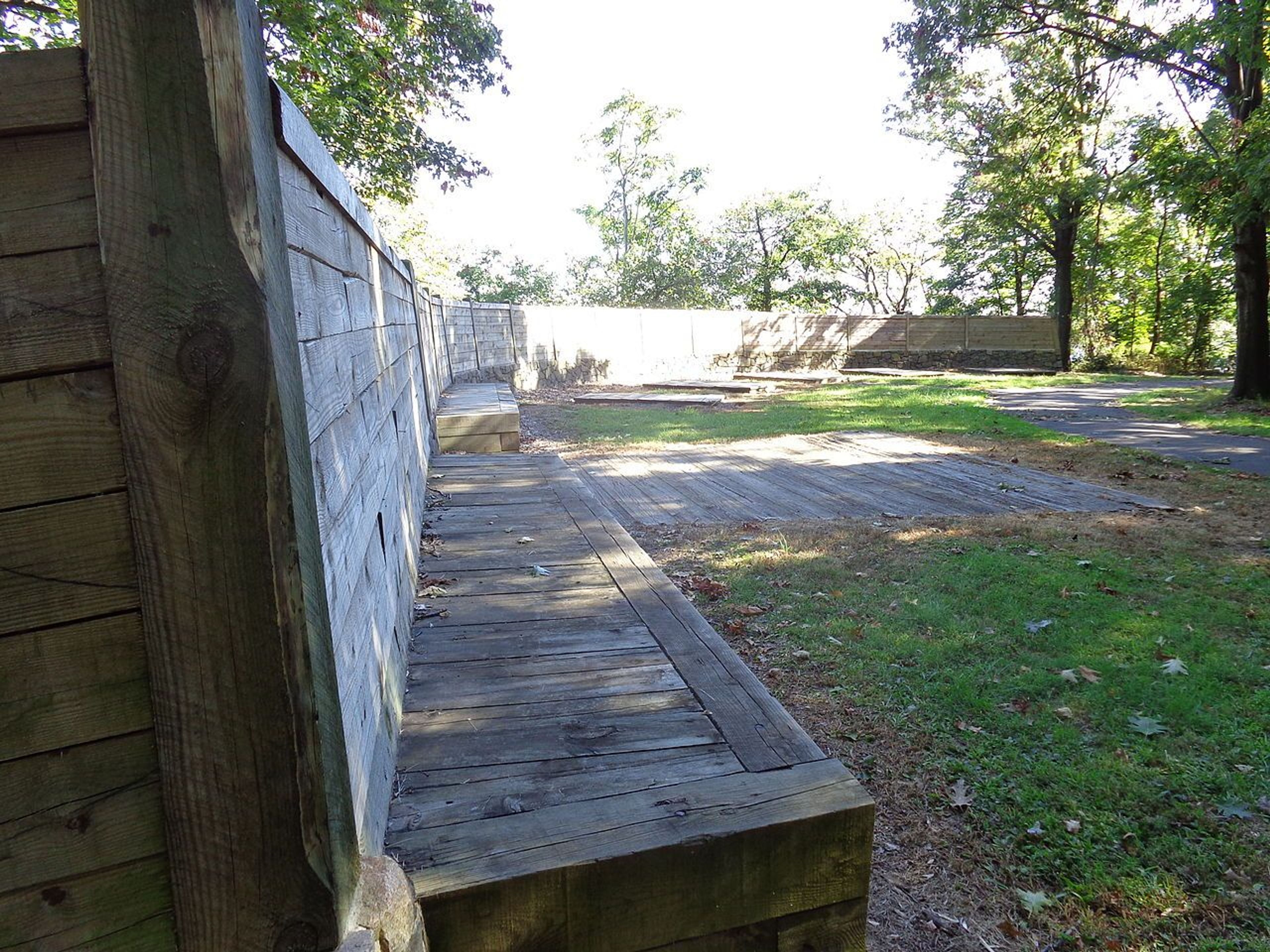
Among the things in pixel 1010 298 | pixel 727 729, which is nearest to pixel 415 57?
pixel 727 729

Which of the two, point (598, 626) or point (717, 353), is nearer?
point (598, 626)

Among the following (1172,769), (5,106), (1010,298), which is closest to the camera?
(5,106)

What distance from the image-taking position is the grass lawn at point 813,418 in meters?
11.0

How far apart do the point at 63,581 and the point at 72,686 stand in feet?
0.43

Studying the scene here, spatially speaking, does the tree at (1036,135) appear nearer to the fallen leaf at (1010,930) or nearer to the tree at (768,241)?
the tree at (768,241)

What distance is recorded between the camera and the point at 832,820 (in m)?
1.64

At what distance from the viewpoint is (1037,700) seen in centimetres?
329

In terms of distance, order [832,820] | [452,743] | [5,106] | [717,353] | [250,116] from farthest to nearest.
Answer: [717,353] < [452,743] < [832,820] < [250,116] < [5,106]

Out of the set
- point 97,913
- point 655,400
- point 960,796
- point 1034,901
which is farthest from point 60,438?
point 655,400

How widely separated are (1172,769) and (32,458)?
11.3ft

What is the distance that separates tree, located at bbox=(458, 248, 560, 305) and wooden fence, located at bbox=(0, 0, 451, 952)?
34.5 m

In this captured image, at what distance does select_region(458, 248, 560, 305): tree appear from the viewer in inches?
1393

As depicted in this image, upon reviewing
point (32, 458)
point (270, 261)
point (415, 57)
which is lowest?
point (32, 458)

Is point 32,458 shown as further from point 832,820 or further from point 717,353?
point 717,353
